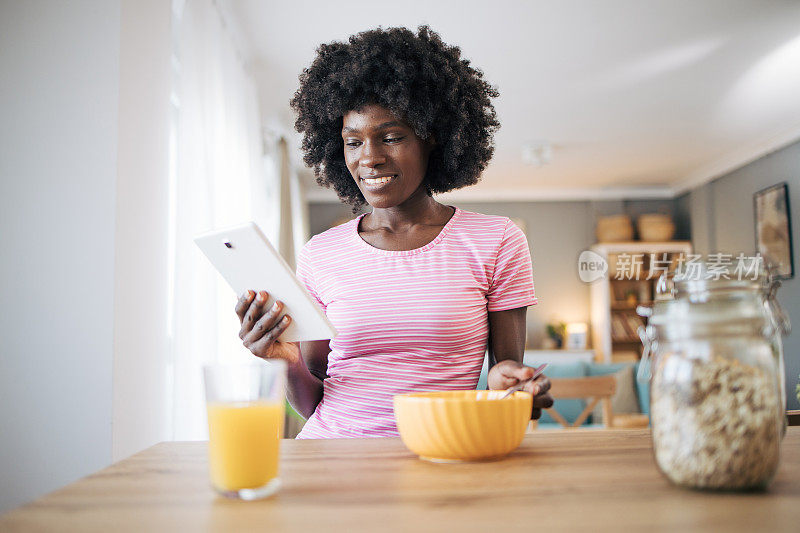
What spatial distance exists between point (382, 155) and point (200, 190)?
153 cm

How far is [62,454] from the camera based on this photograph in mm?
1566

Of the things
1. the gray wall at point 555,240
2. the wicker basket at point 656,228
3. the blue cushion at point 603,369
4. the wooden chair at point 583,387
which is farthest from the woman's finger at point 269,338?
the wicker basket at point 656,228

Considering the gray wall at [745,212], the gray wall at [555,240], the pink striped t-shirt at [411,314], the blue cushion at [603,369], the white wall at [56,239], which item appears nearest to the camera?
the pink striped t-shirt at [411,314]

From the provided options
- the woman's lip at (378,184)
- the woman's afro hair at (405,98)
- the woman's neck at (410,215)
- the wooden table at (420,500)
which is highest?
the woman's afro hair at (405,98)

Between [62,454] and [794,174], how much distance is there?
5202mm

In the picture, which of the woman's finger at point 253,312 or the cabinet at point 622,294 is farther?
the cabinet at point 622,294

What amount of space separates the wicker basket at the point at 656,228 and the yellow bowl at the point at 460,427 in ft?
22.1

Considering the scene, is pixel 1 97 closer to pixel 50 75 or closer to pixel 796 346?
pixel 50 75

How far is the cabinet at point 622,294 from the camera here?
6914mm

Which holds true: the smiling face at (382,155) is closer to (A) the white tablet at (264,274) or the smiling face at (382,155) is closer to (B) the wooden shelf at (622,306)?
(A) the white tablet at (264,274)

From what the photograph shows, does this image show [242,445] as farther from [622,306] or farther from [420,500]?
[622,306]

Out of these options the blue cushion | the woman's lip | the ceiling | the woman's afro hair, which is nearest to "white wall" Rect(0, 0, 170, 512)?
the woman's afro hair

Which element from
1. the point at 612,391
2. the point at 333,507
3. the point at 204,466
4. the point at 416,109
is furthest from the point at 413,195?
the point at 612,391

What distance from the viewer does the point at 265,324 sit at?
3.22 feet
